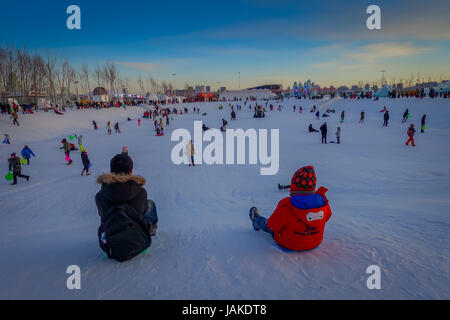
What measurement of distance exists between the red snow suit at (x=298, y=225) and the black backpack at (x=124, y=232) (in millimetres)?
1695

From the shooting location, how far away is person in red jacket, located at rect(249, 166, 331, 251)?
2.89m

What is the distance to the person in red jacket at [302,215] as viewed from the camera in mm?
2889

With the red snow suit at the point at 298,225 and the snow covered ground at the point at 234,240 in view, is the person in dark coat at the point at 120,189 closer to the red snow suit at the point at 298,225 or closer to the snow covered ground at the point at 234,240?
the snow covered ground at the point at 234,240

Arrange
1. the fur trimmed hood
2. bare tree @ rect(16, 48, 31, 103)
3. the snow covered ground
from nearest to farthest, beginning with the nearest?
the snow covered ground, the fur trimmed hood, bare tree @ rect(16, 48, 31, 103)

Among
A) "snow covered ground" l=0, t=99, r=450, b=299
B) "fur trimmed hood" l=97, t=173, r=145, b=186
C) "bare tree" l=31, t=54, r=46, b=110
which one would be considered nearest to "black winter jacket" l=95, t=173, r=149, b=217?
"fur trimmed hood" l=97, t=173, r=145, b=186

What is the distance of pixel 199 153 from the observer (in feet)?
48.5

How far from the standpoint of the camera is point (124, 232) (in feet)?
9.18

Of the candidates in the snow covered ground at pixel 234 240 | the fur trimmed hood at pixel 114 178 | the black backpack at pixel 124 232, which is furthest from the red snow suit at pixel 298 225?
the fur trimmed hood at pixel 114 178

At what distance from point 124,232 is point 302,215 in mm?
2110

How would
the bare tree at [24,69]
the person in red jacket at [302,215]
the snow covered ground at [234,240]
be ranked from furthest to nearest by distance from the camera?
the bare tree at [24,69]
the person in red jacket at [302,215]
the snow covered ground at [234,240]

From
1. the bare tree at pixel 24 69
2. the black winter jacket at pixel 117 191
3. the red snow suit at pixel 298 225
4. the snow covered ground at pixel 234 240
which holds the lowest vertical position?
the snow covered ground at pixel 234 240

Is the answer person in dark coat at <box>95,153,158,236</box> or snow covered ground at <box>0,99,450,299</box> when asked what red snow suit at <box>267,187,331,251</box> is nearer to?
snow covered ground at <box>0,99,450,299</box>
